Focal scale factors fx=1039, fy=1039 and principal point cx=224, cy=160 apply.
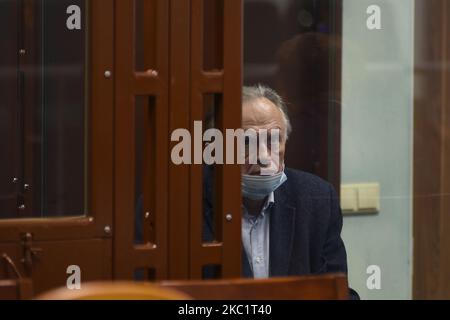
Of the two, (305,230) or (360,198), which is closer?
(305,230)

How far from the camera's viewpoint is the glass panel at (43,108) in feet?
9.12

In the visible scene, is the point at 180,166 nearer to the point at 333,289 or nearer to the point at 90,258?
the point at 90,258

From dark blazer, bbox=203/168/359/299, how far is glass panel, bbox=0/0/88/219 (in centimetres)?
42

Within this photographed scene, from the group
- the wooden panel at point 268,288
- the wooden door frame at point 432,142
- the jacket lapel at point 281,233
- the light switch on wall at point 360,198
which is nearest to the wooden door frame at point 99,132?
the wooden panel at point 268,288

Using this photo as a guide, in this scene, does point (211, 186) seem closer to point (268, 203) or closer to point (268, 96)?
point (268, 203)

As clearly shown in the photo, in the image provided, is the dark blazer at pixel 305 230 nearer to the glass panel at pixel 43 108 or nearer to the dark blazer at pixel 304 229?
the dark blazer at pixel 304 229

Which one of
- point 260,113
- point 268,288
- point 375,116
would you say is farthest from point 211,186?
point 375,116

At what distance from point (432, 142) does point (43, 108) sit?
1.35 metres

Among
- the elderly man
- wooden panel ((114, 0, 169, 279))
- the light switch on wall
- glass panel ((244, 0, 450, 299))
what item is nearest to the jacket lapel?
the elderly man

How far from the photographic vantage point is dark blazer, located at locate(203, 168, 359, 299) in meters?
3.08

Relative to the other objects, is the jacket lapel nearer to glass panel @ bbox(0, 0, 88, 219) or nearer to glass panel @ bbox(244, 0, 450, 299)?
glass panel @ bbox(244, 0, 450, 299)

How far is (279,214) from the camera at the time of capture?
3094 mm
